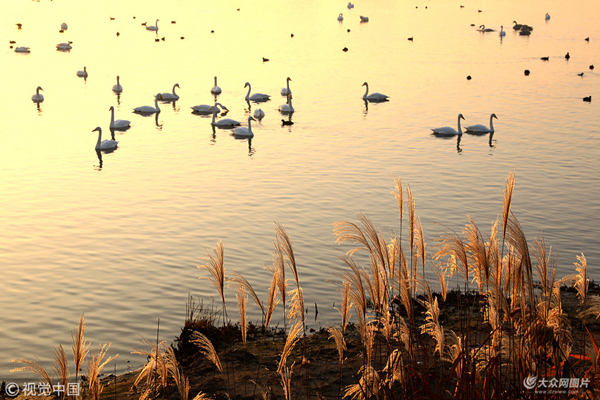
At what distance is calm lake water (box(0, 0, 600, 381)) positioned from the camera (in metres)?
15.0

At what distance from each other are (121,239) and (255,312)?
218 inches

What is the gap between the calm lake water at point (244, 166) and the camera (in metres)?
15.0

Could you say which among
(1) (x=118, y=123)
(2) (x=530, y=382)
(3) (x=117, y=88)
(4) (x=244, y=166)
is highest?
(3) (x=117, y=88)

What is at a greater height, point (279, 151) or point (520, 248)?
point (279, 151)

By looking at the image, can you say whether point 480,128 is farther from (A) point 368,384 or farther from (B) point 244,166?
(A) point 368,384

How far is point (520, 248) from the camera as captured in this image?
535cm

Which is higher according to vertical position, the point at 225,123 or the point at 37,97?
the point at 37,97

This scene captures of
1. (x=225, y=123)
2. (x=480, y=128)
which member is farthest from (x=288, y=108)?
(x=480, y=128)

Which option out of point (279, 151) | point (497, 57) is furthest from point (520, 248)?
point (497, 57)

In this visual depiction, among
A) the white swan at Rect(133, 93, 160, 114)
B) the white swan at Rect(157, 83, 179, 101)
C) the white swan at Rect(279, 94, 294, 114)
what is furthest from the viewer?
the white swan at Rect(157, 83, 179, 101)

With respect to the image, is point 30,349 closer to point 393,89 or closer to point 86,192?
point 86,192


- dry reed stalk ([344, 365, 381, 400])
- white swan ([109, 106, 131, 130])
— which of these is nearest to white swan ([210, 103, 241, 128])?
white swan ([109, 106, 131, 130])

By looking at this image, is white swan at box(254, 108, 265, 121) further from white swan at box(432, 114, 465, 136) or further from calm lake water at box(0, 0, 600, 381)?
white swan at box(432, 114, 465, 136)

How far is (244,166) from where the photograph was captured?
26469mm
